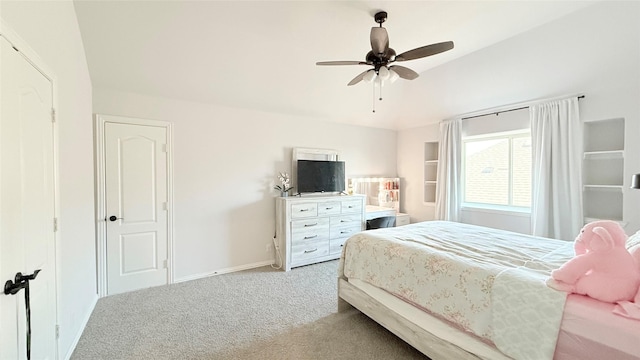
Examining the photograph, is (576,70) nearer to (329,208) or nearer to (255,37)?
(329,208)

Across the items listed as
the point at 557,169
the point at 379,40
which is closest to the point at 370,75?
the point at 379,40

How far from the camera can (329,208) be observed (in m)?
4.18

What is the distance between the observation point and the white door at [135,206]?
9.91 feet

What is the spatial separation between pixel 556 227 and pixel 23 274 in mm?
5056

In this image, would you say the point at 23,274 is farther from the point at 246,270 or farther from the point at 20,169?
the point at 246,270

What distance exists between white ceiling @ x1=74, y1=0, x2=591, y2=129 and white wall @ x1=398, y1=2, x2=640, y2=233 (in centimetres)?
Result: 17

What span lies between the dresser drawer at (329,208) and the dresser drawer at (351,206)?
11 centimetres

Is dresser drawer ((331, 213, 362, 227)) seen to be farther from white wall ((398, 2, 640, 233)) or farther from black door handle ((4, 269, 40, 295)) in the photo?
black door handle ((4, 269, 40, 295))

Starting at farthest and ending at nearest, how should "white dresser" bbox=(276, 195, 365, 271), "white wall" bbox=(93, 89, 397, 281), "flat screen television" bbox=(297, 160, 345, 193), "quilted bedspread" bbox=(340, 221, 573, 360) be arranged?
"flat screen television" bbox=(297, 160, 345, 193)
"white dresser" bbox=(276, 195, 365, 271)
"white wall" bbox=(93, 89, 397, 281)
"quilted bedspread" bbox=(340, 221, 573, 360)

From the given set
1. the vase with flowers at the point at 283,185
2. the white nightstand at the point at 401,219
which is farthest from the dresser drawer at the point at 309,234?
the white nightstand at the point at 401,219

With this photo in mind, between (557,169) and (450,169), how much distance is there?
1.43 meters

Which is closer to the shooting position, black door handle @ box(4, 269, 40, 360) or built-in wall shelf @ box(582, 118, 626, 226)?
black door handle @ box(4, 269, 40, 360)

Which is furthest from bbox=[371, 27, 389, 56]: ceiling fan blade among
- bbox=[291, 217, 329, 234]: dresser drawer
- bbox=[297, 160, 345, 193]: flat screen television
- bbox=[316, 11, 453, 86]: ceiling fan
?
bbox=[291, 217, 329, 234]: dresser drawer

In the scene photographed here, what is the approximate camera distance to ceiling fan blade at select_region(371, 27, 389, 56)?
6.86 ft
